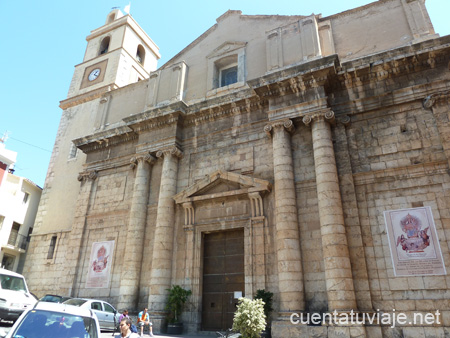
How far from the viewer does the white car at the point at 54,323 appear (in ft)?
15.2

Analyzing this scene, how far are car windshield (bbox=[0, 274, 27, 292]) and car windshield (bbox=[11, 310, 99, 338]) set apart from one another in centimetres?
712

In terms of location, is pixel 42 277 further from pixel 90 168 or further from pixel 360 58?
pixel 360 58

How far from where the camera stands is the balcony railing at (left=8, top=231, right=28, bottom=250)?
21969 mm

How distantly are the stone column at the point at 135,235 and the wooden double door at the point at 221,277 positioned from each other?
2.90 metres

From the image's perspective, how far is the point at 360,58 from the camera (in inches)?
487

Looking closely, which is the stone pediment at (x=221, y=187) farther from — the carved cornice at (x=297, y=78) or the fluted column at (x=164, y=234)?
the carved cornice at (x=297, y=78)

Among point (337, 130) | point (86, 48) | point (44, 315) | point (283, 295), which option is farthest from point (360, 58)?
point (86, 48)

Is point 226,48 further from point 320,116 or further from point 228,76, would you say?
point 320,116

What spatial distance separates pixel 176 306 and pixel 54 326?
7772mm

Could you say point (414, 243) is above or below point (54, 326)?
above

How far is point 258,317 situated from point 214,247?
15.8ft

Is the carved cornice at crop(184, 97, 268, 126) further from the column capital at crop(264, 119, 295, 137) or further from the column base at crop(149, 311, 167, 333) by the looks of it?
the column base at crop(149, 311, 167, 333)

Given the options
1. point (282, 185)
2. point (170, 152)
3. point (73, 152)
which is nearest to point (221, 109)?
point (170, 152)

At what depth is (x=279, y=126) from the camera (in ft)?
42.4
